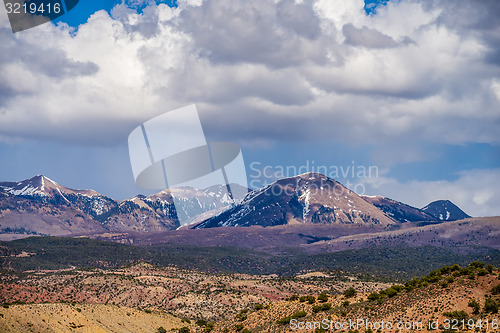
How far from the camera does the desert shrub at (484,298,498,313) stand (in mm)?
78375

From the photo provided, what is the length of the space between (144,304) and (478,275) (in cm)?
10609

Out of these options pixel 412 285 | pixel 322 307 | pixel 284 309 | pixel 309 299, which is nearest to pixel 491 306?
pixel 412 285

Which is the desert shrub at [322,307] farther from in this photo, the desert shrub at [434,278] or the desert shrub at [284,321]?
the desert shrub at [434,278]

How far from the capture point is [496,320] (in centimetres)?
7575

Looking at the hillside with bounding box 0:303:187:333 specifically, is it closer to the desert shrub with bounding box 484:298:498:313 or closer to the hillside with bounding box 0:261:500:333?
the hillside with bounding box 0:261:500:333

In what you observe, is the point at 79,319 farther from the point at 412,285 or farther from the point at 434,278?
the point at 434,278

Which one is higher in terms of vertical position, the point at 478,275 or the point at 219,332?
the point at 478,275

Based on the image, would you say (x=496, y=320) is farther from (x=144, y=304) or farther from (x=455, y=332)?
(x=144, y=304)

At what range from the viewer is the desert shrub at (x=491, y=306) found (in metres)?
78.4

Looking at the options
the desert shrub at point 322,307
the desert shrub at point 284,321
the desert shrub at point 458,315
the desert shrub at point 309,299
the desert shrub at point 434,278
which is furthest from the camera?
the desert shrub at point 309,299

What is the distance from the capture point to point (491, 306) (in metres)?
79.0

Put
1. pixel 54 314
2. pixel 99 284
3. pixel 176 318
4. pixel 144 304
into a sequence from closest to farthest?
pixel 54 314 → pixel 176 318 → pixel 144 304 → pixel 99 284

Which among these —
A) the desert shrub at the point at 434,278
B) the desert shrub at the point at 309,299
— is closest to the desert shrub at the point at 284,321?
the desert shrub at the point at 309,299

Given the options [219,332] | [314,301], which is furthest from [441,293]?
[219,332]
